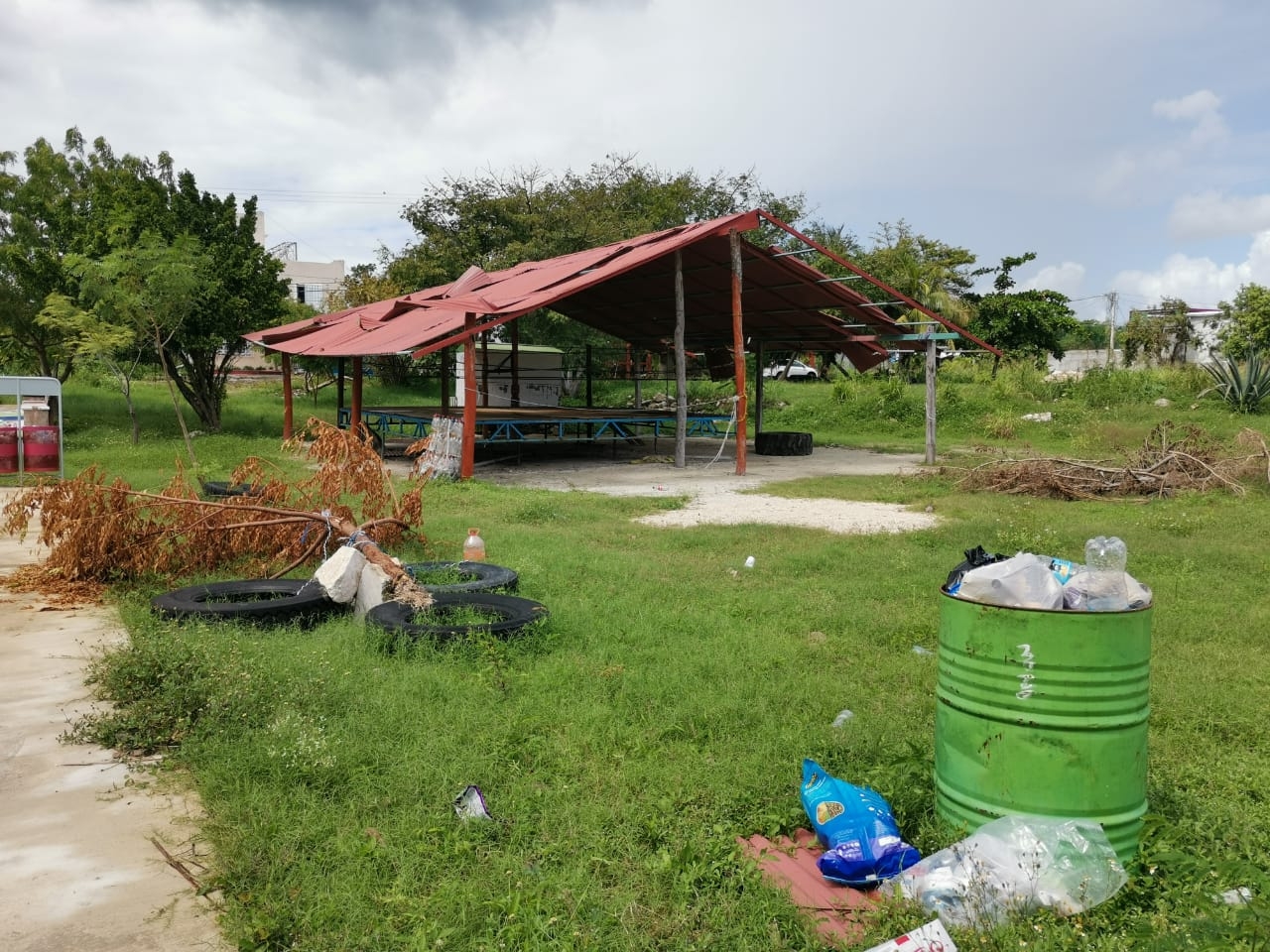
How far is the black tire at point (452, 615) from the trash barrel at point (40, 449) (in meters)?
11.0

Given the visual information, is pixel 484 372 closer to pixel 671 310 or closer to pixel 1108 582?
pixel 671 310

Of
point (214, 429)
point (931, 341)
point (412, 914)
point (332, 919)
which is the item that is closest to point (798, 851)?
point (412, 914)

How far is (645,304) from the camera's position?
2088cm

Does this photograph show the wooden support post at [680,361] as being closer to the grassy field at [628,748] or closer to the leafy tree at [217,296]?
the grassy field at [628,748]

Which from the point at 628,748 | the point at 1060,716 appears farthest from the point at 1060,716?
the point at 628,748

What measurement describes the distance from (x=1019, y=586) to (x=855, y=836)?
3.23 ft

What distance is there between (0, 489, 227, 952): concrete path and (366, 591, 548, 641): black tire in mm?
1589

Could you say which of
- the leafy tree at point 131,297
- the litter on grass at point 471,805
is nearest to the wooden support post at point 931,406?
the leafy tree at point 131,297

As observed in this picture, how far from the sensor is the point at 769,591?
6.76 m

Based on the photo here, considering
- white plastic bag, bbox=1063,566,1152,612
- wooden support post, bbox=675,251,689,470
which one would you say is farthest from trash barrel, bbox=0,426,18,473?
white plastic bag, bbox=1063,566,1152,612

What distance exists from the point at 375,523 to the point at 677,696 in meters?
3.92

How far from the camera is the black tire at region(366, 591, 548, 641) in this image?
17.1 feet

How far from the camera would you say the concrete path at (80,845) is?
2729mm

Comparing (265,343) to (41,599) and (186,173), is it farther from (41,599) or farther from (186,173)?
(41,599)
